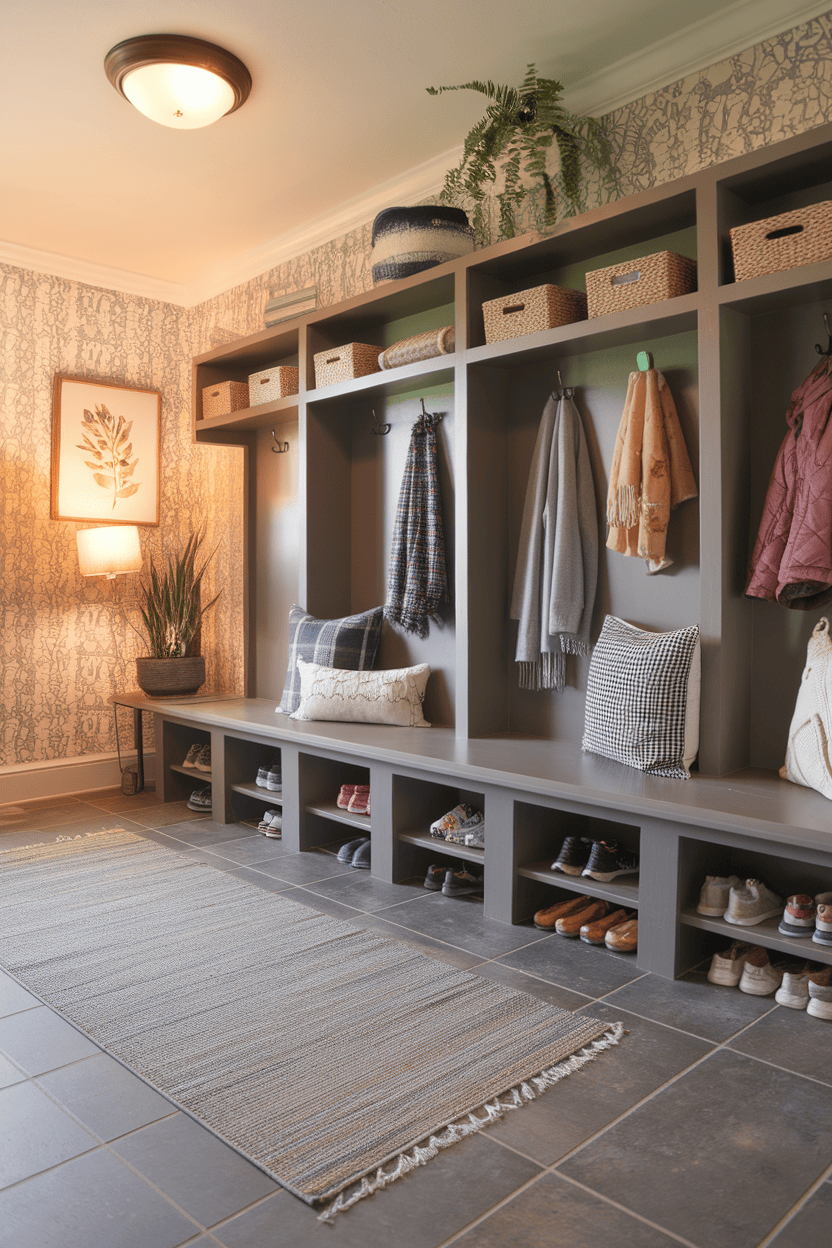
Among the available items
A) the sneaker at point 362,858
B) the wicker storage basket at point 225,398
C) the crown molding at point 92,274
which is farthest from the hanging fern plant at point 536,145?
the crown molding at point 92,274

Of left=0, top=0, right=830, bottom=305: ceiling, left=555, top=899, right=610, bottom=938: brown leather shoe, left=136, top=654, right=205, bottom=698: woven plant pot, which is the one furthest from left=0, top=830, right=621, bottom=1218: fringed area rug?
left=0, top=0, right=830, bottom=305: ceiling

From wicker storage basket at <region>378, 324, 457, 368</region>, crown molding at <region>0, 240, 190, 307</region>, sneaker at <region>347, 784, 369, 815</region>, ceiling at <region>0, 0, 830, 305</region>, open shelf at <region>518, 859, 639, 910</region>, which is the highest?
ceiling at <region>0, 0, 830, 305</region>

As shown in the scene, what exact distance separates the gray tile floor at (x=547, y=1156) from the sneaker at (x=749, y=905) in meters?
0.19

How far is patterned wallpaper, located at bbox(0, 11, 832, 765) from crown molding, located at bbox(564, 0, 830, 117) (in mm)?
1309

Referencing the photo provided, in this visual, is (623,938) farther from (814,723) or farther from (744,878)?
(814,723)

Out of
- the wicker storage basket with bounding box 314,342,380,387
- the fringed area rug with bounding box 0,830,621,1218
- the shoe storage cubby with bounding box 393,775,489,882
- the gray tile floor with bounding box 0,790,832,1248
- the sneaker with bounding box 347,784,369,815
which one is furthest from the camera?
the wicker storage basket with bounding box 314,342,380,387

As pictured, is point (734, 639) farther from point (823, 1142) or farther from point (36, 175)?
point (36, 175)

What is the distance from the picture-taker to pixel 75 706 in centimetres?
468

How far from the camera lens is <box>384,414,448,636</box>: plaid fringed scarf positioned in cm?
351

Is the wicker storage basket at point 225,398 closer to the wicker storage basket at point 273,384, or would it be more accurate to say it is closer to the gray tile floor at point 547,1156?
the wicker storage basket at point 273,384

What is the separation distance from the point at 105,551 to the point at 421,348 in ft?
6.61

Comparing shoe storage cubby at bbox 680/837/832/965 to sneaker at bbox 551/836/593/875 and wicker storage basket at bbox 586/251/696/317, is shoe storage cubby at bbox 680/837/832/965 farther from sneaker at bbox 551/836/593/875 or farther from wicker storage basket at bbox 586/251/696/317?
wicker storage basket at bbox 586/251/696/317

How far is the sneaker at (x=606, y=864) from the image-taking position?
2561 mm

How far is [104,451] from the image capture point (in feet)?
15.6
